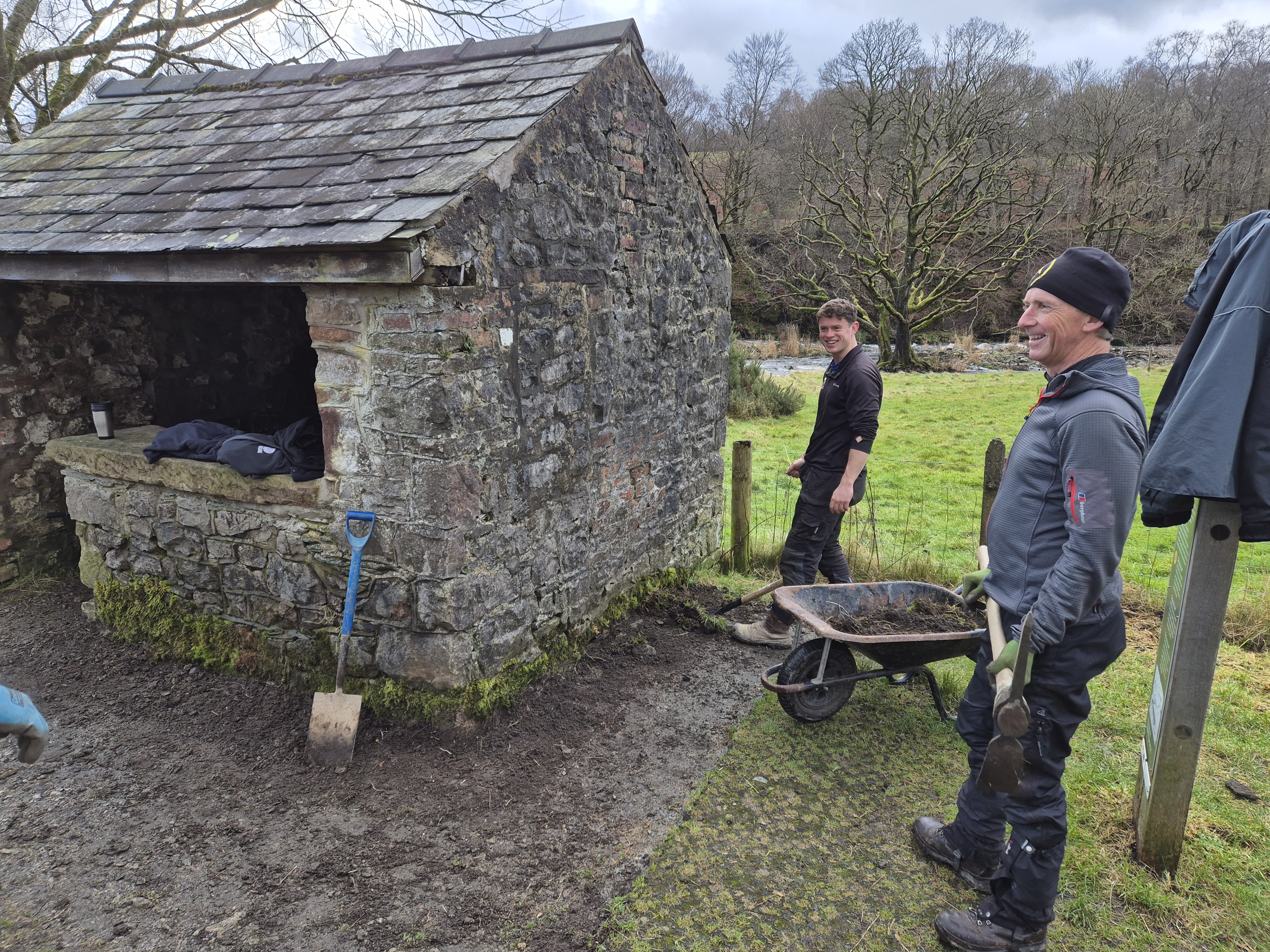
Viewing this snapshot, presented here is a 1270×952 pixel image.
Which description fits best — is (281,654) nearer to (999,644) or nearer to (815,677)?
(815,677)

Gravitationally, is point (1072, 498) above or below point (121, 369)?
below

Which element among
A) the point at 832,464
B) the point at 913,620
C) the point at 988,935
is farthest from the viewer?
the point at 832,464

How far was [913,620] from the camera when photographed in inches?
165

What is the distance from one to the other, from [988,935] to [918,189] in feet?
62.7

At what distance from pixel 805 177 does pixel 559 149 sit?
1773 cm

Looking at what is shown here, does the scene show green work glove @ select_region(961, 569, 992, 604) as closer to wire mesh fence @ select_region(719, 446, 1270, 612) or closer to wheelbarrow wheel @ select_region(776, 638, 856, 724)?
wheelbarrow wheel @ select_region(776, 638, 856, 724)

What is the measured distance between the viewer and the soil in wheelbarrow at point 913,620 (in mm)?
4121

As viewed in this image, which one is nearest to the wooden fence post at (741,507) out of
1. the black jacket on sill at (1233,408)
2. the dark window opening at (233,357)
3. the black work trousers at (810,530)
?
the black work trousers at (810,530)

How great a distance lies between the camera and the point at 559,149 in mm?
4160

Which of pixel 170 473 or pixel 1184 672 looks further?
pixel 170 473

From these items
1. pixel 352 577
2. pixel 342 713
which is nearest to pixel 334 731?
pixel 342 713

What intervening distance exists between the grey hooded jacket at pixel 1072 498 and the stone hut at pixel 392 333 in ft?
7.91

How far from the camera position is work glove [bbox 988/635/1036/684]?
2.37m

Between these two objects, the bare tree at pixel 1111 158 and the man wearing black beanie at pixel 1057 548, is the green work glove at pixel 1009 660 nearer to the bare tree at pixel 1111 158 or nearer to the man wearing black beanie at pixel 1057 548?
the man wearing black beanie at pixel 1057 548
